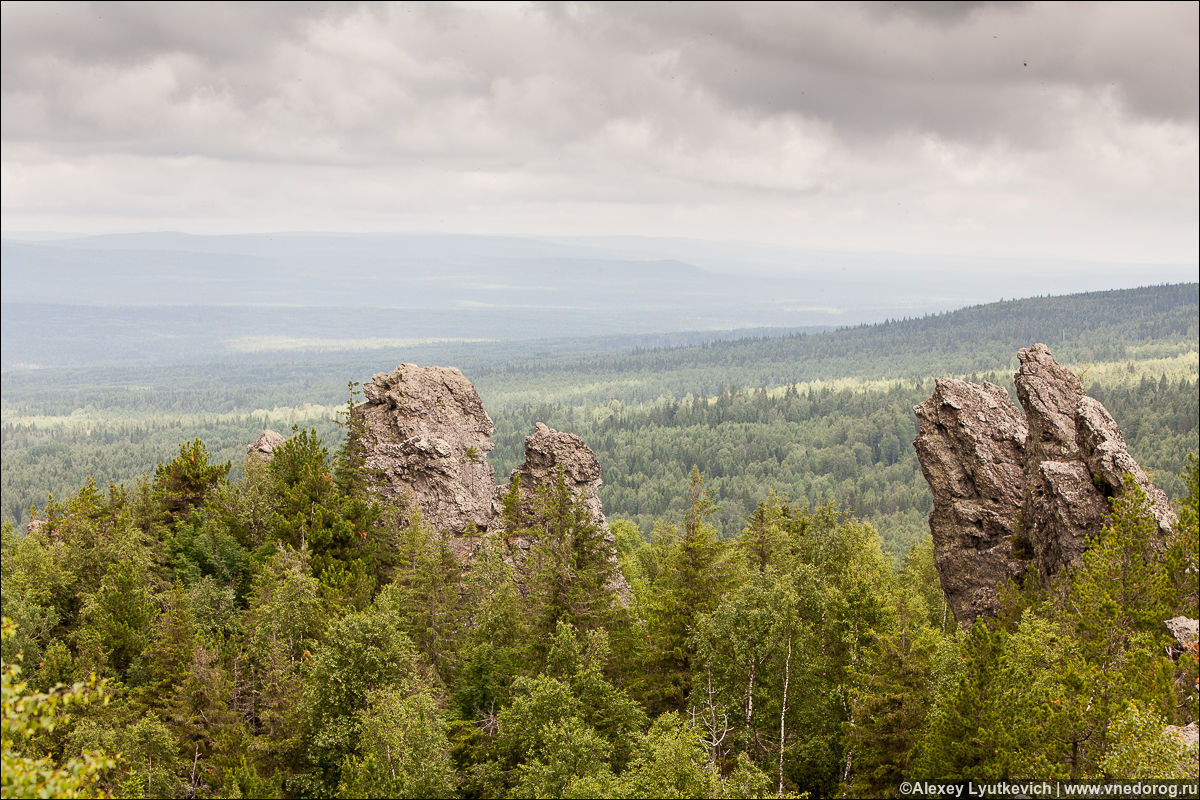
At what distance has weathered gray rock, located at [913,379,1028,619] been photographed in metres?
46.0

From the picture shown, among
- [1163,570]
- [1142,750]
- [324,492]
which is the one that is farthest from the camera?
[324,492]

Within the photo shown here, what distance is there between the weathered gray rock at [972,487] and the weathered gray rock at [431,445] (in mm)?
28902

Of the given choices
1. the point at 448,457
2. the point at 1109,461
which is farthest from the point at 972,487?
the point at 448,457

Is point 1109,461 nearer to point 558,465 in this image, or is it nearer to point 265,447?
point 558,465

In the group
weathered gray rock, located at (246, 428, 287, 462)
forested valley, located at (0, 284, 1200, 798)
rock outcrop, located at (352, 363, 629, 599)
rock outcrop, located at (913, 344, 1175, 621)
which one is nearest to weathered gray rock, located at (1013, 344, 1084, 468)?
rock outcrop, located at (913, 344, 1175, 621)

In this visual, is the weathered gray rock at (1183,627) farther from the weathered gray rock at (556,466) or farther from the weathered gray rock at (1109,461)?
the weathered gray rock at (556,466)

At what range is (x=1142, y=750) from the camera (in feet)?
70.5

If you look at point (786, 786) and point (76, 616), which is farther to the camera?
point (76, 616)

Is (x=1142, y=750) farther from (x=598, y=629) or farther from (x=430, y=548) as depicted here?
(x=430, y=548)

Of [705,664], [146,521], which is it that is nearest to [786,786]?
[705,664]

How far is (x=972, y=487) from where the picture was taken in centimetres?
4809

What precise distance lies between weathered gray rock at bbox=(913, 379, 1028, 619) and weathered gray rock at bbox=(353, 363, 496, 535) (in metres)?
28.9

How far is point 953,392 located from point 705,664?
2315 centimetres

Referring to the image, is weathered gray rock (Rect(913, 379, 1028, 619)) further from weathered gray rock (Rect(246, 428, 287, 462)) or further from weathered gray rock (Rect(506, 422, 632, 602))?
weathered gray rock (Rect(246, 428, 287, 462))
